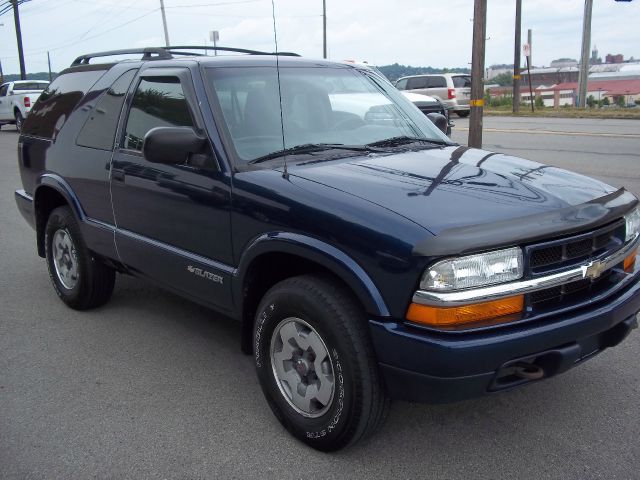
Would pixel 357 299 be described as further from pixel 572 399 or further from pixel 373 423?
pixel 572 399

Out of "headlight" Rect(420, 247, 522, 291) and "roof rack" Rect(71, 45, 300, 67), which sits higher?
"roof rack" Rect(71, 45, 300, 67)

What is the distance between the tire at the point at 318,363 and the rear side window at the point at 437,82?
967 inches

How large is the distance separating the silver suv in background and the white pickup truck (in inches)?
547

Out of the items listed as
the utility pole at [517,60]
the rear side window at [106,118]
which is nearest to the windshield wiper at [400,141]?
the rear side window at [106,118]

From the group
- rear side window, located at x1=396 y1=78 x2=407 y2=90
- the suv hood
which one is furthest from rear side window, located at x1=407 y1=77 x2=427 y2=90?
the suv hood

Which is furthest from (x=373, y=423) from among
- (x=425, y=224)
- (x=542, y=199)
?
(x=542, y=199)

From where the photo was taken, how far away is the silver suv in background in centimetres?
2603

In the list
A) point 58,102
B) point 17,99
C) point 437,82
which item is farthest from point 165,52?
point 437,82

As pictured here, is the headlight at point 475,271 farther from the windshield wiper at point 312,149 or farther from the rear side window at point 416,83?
the rear side window at point 416,83

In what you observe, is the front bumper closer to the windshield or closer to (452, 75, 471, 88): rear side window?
the windshield

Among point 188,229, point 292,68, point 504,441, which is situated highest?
point 292,68

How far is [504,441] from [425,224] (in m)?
1.23

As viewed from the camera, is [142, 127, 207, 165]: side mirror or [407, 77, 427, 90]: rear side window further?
[407, 77, 427, 90]: rear side window

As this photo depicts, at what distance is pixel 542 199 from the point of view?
2875 millimetres
